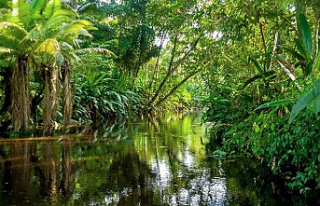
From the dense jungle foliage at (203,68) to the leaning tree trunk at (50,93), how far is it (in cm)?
3

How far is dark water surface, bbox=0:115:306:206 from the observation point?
381cm

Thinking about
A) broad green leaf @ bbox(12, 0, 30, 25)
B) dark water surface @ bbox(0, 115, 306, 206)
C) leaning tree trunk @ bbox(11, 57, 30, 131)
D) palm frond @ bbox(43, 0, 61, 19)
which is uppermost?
palm frond @ bbox(43, 0, 61, 19)

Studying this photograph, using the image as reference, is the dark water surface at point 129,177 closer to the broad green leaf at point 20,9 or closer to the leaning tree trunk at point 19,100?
the leaning tree trunk at point 19,100

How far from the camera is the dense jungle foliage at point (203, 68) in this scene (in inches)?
162

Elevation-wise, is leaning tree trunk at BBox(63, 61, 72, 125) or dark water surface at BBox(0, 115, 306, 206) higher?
leaning tree trunk at BBox(63, 61, 72, 125)

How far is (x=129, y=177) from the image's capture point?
481 cm

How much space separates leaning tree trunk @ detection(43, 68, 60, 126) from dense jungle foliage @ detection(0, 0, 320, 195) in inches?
1.2

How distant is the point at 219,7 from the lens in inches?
197

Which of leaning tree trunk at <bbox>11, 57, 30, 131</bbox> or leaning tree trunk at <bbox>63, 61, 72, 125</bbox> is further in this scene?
leaning tree trunk at <bbox>63, 61, 72, 125</bbox>

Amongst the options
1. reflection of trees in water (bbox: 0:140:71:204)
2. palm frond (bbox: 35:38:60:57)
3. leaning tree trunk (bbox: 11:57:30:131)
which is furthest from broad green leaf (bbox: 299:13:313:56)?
leaning tree trunk (bbox: 11:57:30:131)

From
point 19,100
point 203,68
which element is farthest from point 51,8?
point 203,68

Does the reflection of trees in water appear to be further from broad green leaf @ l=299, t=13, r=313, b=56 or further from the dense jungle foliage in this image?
broad green leaf @ l=299, t=13, r=313, b=56

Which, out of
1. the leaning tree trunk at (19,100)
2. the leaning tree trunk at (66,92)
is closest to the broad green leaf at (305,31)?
the leaning tree trunk at (19,100)

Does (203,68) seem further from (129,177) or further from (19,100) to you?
(19,100)
